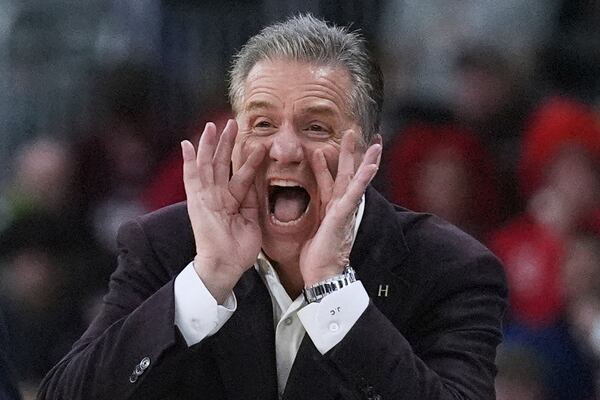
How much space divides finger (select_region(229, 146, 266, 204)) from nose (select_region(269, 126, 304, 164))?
2 centimetres

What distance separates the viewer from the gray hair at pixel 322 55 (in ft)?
6.52

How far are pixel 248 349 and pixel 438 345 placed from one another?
1.06ft

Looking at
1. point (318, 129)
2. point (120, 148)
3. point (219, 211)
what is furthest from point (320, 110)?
point (120, 148)

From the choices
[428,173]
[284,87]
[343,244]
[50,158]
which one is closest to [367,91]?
[284,87]

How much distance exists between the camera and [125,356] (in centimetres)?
183

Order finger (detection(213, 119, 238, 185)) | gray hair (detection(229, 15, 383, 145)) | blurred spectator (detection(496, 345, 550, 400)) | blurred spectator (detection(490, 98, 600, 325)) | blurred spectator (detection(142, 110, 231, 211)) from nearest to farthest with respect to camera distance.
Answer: finger (detection(213, 119, 238, 185)) → gray hair (detection(229, 15, 383, 145)) → blurred spectator (detection(496, 345, 550, 400)) → blurred spectator (detection(490, 98, 600, 325)) → blurred spectator (detection(142, 110, 231, 211))

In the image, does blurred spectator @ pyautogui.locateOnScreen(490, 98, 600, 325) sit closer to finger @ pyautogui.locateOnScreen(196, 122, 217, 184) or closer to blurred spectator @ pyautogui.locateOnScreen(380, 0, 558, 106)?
blurred spectator @ pyautogui.locateOnScreen(380, 0, 558, 106)

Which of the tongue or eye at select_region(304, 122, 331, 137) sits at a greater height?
eye at select_region(304, 122, 331, 137)

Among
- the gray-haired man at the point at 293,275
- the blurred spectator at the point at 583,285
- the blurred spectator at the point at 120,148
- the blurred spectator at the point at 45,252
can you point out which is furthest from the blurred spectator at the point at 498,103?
the gray-haired man at the point at 293,275

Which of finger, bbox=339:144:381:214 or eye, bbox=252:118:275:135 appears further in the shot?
eye, bbox=252:118:275:135

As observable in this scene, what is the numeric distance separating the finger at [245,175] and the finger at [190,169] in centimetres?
7

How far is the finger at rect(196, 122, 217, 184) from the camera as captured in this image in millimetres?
1862

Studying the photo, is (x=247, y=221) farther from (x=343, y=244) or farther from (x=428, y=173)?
(x=428, y=173)

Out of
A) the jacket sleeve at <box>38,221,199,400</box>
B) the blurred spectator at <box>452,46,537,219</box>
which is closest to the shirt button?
the jacket sleeve at <box>38,221,199,400</box>
